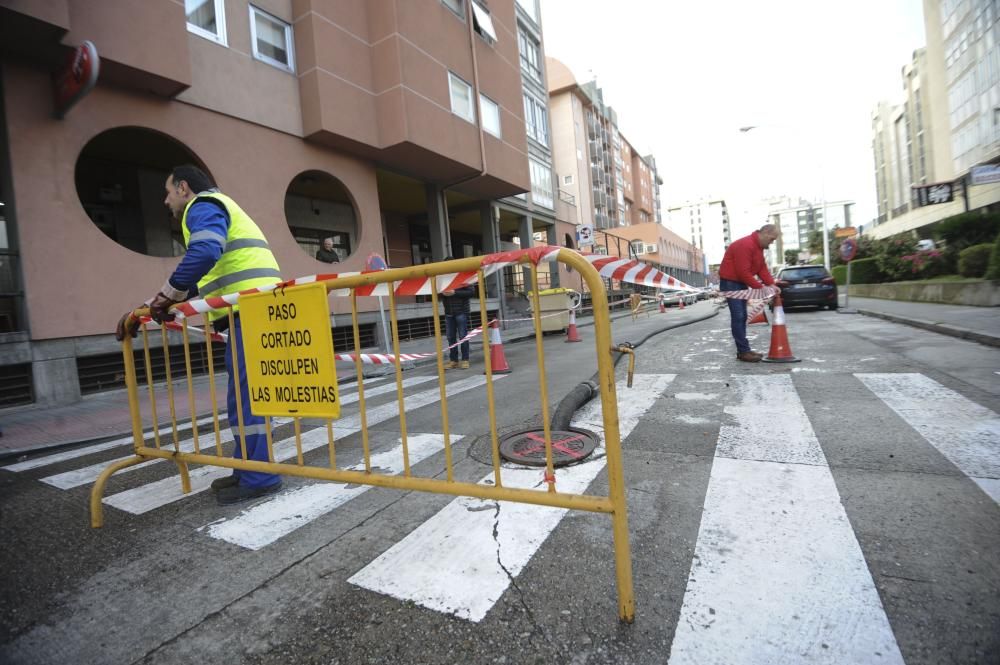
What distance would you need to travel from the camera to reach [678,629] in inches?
61.6

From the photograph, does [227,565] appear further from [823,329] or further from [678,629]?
[823,329]

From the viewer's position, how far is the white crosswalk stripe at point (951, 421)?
104 inches

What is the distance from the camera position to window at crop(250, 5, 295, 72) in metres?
11.1

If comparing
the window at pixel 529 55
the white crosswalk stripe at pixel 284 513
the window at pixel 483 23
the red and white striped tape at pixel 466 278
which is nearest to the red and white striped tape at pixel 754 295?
the red and white striped tape at pixel 466 278

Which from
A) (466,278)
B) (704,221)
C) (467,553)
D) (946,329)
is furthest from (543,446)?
(704,221)

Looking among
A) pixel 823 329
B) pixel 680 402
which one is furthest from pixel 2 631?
pixel 823 329

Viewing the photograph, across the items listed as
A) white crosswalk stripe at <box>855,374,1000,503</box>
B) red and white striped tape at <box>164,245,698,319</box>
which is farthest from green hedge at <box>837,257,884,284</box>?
red and white striped tape at <box>164,245,698,319</box>

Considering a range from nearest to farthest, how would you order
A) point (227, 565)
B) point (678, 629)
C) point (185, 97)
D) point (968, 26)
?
point (678, 629), point (227, 565), point (185, 97), point (968, 26)

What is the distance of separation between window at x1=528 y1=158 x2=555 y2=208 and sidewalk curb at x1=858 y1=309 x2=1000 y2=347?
636 inches

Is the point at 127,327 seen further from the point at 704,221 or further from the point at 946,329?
the point at 704,221

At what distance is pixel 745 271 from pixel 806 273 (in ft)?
33.1

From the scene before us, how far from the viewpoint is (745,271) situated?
664 cm

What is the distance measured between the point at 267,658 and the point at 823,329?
11526mm

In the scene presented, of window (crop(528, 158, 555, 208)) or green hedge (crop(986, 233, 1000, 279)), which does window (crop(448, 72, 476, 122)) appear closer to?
window (crop(528, 158, 555, 208))
